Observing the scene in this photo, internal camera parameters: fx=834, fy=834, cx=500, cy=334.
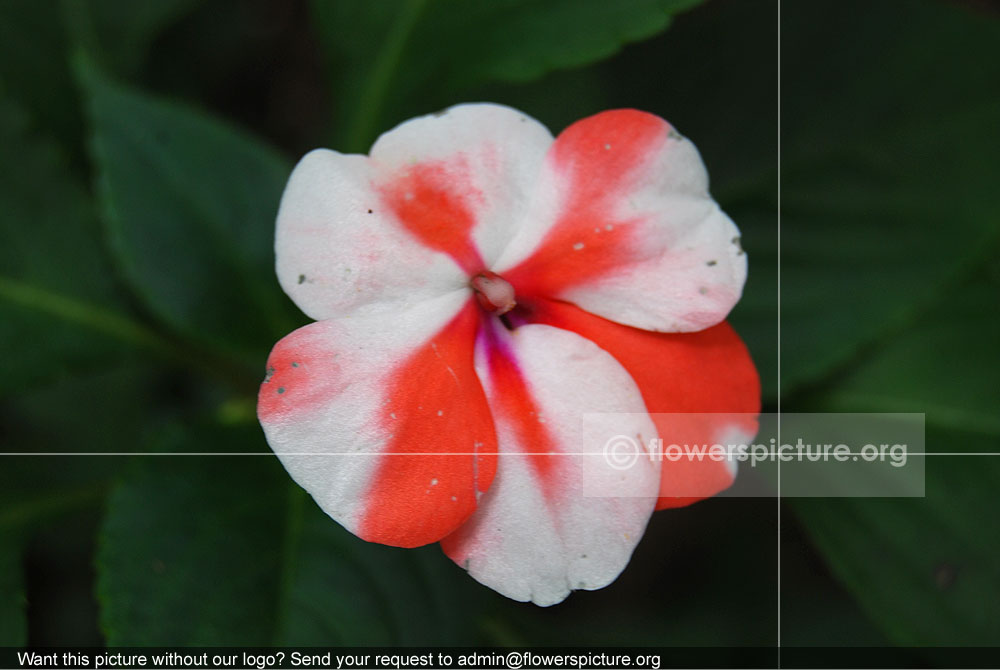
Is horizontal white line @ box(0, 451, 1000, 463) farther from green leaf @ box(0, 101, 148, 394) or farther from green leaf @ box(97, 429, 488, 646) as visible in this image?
green leaf @ box(0, 101, 148, 394)

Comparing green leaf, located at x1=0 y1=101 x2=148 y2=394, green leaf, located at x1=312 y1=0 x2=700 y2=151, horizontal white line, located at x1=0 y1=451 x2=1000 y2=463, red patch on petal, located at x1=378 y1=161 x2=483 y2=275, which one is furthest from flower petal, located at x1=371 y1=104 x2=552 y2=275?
green leaf, located at x1=0 y1=101 x2=148 y2=394

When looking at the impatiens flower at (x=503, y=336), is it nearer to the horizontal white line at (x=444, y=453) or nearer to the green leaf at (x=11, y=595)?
the horizontal white line at (x=444, y=453)

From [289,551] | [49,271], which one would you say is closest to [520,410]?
[289,551]

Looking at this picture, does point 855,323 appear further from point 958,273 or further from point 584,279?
point 584,279

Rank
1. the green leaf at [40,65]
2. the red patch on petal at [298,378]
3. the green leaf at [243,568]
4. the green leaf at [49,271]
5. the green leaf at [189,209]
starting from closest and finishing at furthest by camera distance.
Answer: the red patch on petal at [298,378] < the green leaf at [243,568] < the green leaf at [189,209] < the green leaf at [49,271] < the green leaf at [40,65]

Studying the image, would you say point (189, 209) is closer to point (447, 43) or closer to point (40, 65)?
point (447, 43)

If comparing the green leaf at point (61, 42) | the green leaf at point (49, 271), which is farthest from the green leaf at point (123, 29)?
the green leaf at point (49, 271)
